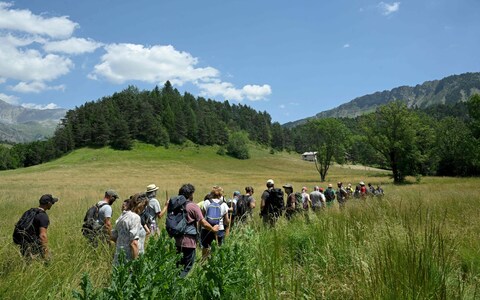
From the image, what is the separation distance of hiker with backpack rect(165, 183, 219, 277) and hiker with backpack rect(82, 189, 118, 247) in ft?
4.28

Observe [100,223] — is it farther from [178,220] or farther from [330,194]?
[330,194]

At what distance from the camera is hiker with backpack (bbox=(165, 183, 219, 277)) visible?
5.88 metres

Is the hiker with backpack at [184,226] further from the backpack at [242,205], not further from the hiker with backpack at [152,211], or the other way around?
the backpack at [242,205]

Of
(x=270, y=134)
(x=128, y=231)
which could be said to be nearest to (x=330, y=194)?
(x=128, y=231)

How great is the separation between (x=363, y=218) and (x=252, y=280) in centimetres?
384

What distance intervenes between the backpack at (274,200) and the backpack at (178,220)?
452 centimetres

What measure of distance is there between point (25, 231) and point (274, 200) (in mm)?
6696

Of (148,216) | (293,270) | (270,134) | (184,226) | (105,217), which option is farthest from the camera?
(270,134)

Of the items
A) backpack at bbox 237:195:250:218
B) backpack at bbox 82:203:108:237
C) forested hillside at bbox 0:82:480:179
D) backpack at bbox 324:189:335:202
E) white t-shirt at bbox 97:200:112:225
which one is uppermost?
forested hillside at bbox 0:82:480:179

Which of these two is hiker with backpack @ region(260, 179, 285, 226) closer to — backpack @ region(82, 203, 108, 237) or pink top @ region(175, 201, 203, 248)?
pink top @ region(175, 201, 203, 248)

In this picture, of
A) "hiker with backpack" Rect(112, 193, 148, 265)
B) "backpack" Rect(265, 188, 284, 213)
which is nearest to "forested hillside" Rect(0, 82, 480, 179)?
"backpack" Rect(265, 188, 284, 213)

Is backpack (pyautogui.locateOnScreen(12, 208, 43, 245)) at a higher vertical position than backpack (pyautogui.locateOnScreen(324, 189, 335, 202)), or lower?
higher

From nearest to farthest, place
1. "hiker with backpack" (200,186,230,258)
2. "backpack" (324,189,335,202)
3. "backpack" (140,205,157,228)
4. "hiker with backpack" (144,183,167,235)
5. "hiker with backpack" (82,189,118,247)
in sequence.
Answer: "hiker with backpack" (82,189,118,247) < "hiker with backpack" (200,186,230,258) < "backpack" (140,205,157,228) < "hiker with backpack" (144,183,167,235) < "backpack" (324,189,335,202)

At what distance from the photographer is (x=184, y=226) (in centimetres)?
596
